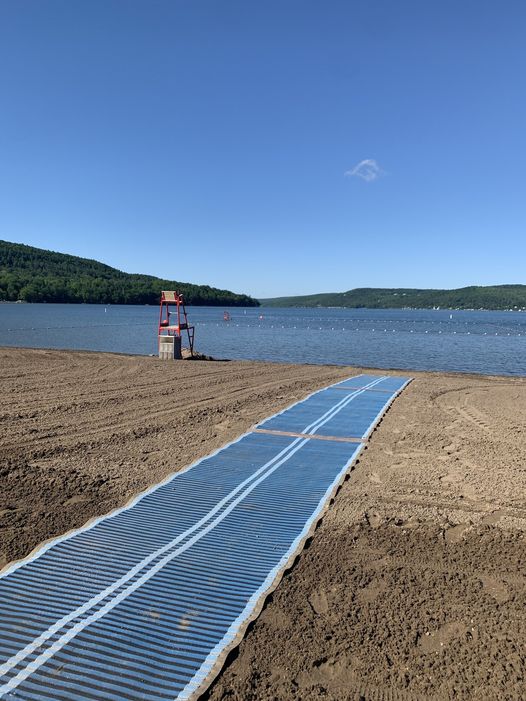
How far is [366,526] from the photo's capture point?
6035mm

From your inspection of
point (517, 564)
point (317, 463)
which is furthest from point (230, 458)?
point (517, 564)

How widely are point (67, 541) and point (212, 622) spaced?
6.92 feet

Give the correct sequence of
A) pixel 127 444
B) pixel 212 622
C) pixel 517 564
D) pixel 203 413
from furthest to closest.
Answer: pixel 203 413 < pixel 127 444 < pixel 517 564 < pixel 212 622

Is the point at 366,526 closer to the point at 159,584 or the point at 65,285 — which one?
the point at 159,584

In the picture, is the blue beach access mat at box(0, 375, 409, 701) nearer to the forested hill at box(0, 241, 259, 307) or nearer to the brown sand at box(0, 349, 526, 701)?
the brown sand at box(0, 349, 526, 701)

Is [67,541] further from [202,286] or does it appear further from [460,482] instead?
[202,286]

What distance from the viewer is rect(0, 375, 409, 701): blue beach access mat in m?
3.50

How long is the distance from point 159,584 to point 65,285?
15293cm

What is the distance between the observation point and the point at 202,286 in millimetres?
196625

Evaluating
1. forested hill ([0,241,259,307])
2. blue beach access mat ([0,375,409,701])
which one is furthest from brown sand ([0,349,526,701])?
forested hill ([0,241,259,307])

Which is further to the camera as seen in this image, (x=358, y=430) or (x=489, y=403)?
(x=489, y=403)

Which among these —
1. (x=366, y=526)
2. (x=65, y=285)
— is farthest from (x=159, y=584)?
(x=65, y=285)

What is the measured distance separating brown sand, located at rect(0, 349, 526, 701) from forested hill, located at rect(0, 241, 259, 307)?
136m

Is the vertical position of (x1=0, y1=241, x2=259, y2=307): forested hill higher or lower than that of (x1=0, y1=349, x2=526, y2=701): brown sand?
higher
